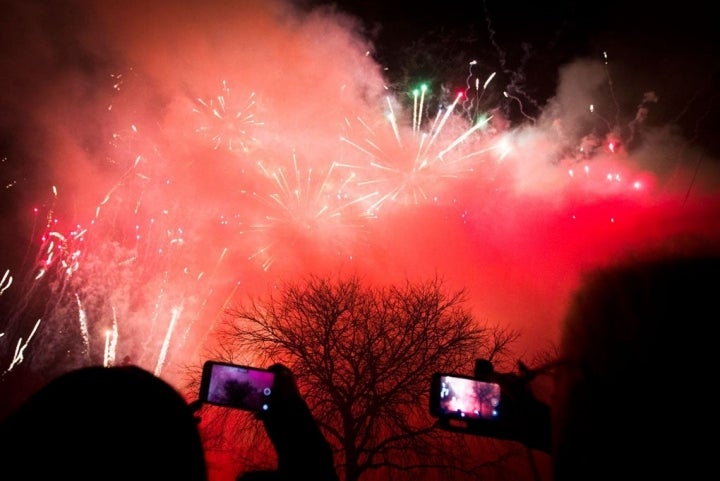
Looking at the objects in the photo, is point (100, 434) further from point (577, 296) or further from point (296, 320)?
point (296, 320)

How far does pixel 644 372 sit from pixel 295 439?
1.96 m

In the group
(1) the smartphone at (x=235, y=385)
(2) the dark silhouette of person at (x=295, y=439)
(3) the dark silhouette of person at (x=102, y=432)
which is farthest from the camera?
(1) the smartphone at (x=235, y=385)

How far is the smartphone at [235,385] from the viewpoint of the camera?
3.28m

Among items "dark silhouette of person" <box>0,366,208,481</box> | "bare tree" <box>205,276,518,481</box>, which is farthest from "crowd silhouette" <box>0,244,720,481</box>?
"bare tree" <box>205,276,518,481</box>

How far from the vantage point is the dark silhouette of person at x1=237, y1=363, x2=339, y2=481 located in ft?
7.39

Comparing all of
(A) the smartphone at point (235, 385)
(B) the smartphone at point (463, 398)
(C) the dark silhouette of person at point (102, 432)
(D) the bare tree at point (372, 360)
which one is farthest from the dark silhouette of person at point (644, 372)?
(D) the bare tree at point (372, 360)

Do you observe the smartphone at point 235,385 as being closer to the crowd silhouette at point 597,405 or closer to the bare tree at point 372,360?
the crowd silhouette at point 597,405

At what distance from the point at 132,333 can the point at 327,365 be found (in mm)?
22777

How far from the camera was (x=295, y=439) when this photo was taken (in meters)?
2.40

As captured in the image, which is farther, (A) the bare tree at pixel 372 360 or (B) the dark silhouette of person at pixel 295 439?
(A) the bare tree at pixel 372 360

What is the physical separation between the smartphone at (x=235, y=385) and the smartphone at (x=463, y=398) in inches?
54.7

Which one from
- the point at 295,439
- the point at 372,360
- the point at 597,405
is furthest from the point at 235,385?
the point at 372,360

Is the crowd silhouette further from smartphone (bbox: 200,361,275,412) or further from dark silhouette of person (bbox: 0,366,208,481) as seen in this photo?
smartphone (bbox: 200,361,275,412)

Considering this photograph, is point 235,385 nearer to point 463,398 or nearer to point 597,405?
point 463,398
